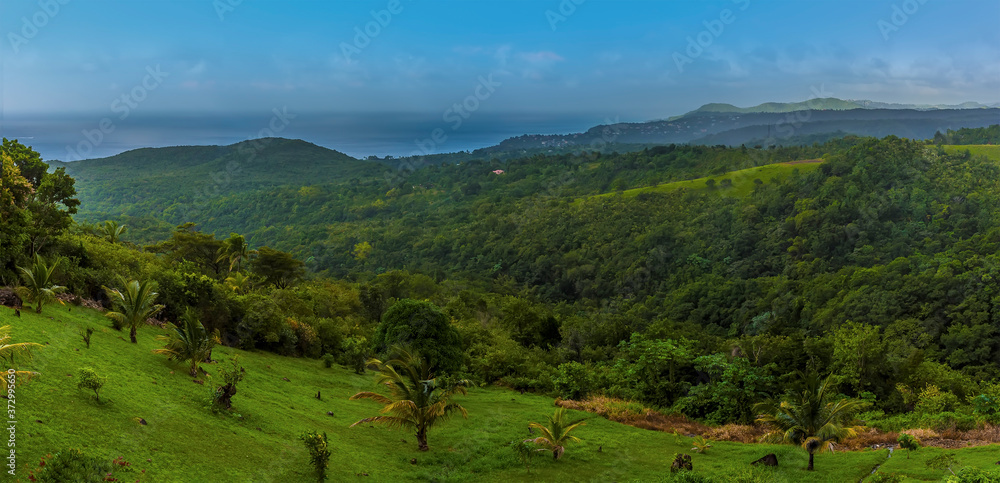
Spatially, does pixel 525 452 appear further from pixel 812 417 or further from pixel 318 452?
pixel 812 417

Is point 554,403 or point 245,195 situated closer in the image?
point 554,403

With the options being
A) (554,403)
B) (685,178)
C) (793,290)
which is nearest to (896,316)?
(793,290)

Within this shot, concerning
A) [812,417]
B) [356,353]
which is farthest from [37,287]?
[812,417]

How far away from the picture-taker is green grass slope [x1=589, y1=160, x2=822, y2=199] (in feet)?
407

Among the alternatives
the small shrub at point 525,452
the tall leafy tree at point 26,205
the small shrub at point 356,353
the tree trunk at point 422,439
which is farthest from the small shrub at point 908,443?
the tall leafy tree at point 26,205

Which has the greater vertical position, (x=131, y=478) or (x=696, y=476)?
(x=131, y=478)

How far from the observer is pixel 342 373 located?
30062mm

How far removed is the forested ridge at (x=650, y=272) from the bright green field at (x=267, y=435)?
5.66 meters

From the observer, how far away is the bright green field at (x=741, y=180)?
124 meters

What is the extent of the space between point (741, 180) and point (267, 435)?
131922mm

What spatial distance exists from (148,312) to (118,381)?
21.6ft

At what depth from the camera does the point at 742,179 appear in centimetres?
12925

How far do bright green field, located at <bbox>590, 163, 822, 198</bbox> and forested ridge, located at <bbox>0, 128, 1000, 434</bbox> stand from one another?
64.9 inches

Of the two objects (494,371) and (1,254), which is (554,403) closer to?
(494,371)
